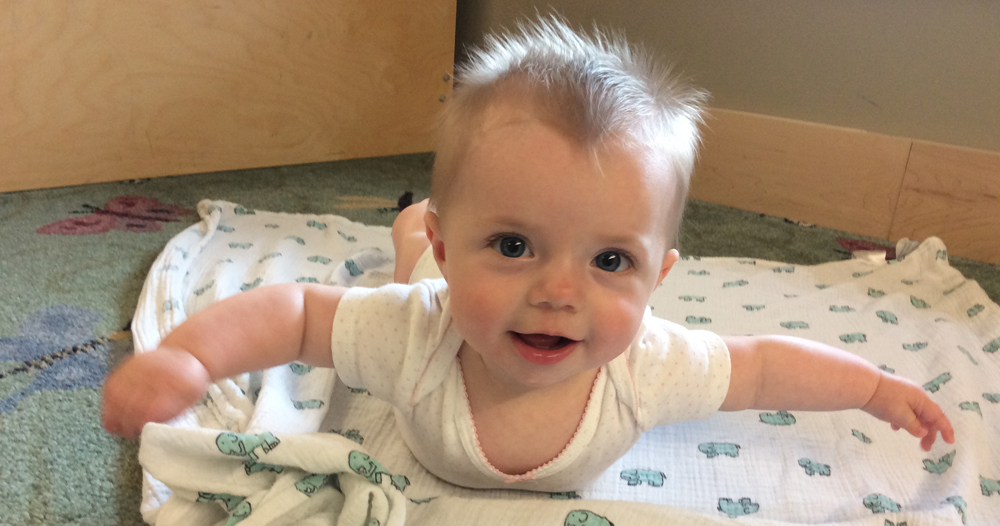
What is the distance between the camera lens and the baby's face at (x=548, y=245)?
46cm

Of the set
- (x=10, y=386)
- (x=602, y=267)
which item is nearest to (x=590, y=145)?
(x=602, y=267)

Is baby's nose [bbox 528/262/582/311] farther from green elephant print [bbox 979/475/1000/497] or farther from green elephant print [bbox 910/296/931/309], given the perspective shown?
green elephant print [bbox 910/296/931/309]

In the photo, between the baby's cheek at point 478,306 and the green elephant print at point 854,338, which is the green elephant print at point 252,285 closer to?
the baby's cheek at point 478,306

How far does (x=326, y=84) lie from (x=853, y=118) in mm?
1185

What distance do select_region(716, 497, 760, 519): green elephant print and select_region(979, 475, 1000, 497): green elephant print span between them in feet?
0.75

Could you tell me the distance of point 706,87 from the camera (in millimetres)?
1575

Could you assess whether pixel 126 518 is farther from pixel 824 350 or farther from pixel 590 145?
pixel 824 350

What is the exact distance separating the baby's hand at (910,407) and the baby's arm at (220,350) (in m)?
0.52

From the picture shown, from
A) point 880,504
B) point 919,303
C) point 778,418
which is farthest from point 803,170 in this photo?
point 880,504

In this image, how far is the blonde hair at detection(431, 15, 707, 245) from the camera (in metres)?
0.48

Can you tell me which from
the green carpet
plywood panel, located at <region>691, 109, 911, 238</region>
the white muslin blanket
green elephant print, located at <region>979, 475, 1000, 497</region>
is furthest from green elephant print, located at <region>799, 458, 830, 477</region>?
plywood panel, located at <region>691, 109, 911, 238</region>

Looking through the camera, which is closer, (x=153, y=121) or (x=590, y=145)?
(x=590, y=145)

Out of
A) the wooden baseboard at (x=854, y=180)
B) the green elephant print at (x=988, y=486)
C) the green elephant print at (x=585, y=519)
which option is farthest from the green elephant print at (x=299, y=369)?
the wooden baseboard at (x=854, y=180)

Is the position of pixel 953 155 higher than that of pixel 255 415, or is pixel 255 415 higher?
pixel 953 155
